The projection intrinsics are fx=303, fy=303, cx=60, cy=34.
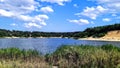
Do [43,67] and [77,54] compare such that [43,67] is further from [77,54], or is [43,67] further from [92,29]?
[92,29]

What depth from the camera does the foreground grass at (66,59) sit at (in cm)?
1535

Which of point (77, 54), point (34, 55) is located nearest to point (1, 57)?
point (34, 55)

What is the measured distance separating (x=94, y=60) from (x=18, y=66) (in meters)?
4.40

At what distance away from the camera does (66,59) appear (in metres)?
17.8

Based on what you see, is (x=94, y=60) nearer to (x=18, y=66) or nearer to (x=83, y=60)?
(x=83, y=60)

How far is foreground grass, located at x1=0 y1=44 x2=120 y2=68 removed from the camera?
1535cm

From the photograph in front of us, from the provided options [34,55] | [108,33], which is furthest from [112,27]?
[34,55]

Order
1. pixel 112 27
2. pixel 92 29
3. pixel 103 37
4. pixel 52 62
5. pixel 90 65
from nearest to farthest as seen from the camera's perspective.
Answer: pixel 90 65, pixel 52 62, pixel 103 37, pixel 112 27, pixel 92 29

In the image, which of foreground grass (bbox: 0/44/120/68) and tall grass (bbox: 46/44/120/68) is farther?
tall grass (bbox: 46/44/120/68)

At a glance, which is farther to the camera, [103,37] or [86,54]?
[103,37]

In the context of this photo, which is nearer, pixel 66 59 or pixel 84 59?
pixel 84 59

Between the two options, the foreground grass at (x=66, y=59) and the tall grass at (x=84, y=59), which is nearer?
the foreground grass at (x=66, y=59)

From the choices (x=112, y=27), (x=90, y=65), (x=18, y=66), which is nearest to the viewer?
(x=18, y=66)

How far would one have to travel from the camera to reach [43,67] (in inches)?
579
